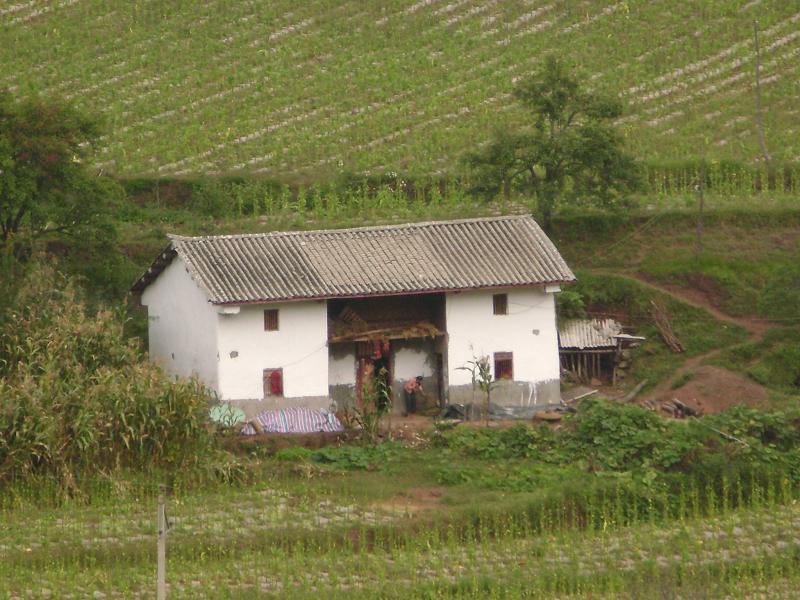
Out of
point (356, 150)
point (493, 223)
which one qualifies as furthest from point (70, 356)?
point (356, 150)

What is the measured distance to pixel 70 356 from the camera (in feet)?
100

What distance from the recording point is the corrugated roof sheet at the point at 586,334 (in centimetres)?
3597

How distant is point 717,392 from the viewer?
33.8 metres

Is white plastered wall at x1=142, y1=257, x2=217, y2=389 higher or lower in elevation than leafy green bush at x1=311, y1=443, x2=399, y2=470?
higher

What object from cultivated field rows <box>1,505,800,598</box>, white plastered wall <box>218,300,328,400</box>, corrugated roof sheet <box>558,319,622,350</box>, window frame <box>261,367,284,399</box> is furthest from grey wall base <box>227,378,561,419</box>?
cultivated field rows <box>1,505,800,598</box>

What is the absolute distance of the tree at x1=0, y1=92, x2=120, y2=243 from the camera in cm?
3497

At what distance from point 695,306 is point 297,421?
33.2ft

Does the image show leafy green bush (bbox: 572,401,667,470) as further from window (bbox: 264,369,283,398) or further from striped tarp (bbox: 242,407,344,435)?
window (bbox: 264,369,283,398)

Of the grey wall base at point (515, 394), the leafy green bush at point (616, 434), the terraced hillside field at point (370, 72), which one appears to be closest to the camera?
the leafy green bush at point (616, 434)

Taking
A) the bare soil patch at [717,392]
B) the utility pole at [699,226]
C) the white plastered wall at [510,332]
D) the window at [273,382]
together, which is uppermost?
the utility pole at [699,226]

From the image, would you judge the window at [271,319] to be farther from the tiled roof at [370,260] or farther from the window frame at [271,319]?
the tiled roof at [370,260]

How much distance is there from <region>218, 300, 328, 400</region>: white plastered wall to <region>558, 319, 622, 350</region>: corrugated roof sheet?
5.57m

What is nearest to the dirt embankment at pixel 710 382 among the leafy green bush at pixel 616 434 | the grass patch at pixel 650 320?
the grass patch at pixel 650 320

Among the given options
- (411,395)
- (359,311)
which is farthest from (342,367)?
(411,395)
